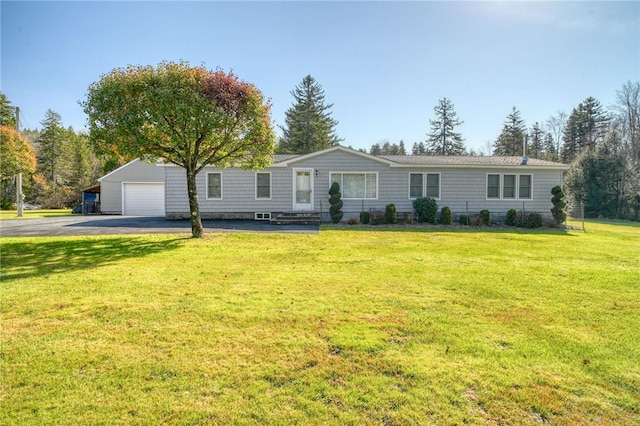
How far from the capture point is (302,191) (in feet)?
57.5

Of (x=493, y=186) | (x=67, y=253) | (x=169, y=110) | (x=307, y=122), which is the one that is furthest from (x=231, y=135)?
(x=307, y=122)

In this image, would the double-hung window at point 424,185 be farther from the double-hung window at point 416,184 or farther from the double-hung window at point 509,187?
the double-hung window at point 509,187

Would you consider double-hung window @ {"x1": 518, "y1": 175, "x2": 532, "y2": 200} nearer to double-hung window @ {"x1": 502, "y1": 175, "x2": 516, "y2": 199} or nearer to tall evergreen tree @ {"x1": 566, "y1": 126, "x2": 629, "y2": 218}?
double-hung window @ {"x1": 502, "y1": 175, "x2": 516, "y2": 199}

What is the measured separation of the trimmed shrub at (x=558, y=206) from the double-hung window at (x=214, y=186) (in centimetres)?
1708

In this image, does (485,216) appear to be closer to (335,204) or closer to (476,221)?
(476,221)

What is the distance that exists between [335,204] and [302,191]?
6.83 feet

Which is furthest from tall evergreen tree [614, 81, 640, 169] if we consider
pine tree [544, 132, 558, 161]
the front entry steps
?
the front entry steps

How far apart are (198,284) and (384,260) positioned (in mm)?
4146

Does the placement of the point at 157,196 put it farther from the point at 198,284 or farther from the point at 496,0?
the point at 496,0

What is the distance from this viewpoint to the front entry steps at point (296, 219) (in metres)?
15.9

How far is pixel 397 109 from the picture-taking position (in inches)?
931

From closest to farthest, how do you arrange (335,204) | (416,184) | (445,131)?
(335,204)
(416,184)
(445,131)

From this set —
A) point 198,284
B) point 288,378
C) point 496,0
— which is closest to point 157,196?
point 198,284

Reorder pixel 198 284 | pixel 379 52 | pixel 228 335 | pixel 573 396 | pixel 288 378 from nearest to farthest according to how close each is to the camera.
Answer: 1. pixel 573 396
2. pixel 288 378
3. pixel 228 335
4. pixel 198 284
5. pixel 379 52
